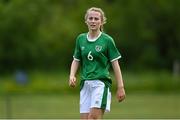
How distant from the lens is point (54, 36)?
2378 inches

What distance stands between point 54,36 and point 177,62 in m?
9.88

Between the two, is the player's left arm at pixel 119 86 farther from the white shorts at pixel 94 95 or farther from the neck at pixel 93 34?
the neck at pixel 93 34

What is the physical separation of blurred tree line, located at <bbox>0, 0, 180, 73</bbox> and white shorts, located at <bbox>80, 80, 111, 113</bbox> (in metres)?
40.0

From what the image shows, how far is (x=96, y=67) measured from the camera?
9.36 metres

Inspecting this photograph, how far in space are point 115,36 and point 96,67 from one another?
49.6 meters

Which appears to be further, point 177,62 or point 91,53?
point 177,62

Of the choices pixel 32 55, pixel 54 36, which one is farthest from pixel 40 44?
pixel 54 36

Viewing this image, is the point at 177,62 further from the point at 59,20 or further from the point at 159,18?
the point at 59,20

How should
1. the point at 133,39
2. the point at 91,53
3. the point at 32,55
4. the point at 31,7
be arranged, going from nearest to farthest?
the point at 91,53 → the point at 31,7 → the point at 32,55 → the point at 133,39

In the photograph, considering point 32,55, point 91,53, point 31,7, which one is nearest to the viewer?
point 91,53

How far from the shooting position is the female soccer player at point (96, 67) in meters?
9.33

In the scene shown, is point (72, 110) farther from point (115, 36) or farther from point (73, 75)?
point (115, 36)

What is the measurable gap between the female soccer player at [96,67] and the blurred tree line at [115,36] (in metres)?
40.0

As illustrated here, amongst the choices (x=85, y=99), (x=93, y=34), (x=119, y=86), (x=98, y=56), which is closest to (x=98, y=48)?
(x=98, y=56)
